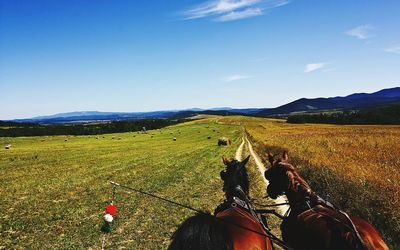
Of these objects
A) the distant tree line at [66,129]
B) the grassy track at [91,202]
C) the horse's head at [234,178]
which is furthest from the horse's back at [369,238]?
the distant tree line at [66,129]

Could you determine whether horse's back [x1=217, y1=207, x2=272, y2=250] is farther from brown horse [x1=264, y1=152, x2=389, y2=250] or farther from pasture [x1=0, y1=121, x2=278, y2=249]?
pasture [x1=0, y1=121, x2=278, y2=249]

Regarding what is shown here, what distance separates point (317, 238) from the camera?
5.96 metres

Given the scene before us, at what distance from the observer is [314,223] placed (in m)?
6.22

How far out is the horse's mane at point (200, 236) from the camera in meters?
4.67

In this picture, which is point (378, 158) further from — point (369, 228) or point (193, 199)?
point (369, 228)

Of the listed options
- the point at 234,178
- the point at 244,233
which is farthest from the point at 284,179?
the point at 244,233

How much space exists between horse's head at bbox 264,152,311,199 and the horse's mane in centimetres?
305

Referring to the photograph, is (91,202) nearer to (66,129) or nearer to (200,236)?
(200,236)

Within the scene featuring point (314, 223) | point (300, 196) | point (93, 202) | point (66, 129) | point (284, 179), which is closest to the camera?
point (314, 223)

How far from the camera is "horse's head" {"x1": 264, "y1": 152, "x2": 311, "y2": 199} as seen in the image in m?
7.70

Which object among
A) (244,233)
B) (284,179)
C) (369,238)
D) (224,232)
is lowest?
(369,238)

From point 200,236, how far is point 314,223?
101 inches

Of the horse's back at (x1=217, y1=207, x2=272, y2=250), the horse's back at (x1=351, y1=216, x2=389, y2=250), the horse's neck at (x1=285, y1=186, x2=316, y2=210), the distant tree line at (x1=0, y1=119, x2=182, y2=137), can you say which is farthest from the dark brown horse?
the distant tree line at (x1=0, y1=119, x2=182, y2=137)

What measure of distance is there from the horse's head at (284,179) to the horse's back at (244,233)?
5.52 ft
